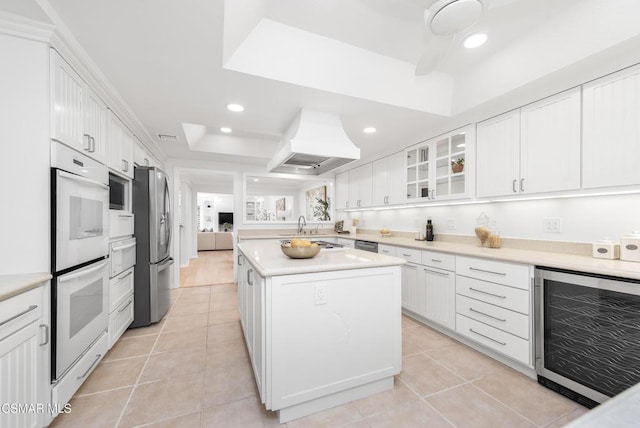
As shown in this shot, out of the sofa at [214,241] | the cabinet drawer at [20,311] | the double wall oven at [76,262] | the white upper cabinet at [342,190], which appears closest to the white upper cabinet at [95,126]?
the double wall oven at [76,262]

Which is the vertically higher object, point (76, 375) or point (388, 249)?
point (388, 249)

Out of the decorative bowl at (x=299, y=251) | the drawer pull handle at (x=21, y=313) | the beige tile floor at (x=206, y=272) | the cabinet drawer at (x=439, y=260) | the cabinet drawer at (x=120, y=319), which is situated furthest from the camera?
the beige tile floor at (x=206, y=272)

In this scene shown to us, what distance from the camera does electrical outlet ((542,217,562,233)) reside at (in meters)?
2.24

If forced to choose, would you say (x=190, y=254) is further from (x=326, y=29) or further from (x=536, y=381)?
(x=536, y=381)

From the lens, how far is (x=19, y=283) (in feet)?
3.95

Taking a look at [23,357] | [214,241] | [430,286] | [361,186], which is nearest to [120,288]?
[23,357]

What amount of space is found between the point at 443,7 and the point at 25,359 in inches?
100

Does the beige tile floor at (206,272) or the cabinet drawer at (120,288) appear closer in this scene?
the cabinet drawer at (120,288)

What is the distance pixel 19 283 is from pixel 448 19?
2363 millimetres

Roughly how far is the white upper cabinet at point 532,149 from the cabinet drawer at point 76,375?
3522 mm

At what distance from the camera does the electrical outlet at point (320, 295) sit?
1.60 m

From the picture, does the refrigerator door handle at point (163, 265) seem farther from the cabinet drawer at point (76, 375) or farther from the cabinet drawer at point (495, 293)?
the cabinet drawer at point (495, 293)

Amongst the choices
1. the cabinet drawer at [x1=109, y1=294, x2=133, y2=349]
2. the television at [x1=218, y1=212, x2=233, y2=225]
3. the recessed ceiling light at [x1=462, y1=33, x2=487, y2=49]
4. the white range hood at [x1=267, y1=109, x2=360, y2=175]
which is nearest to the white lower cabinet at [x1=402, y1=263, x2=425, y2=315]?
the white range hood at [x1=267, y1=109, x2=360, y2=175]

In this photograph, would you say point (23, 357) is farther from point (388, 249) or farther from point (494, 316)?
point (388, 249)
